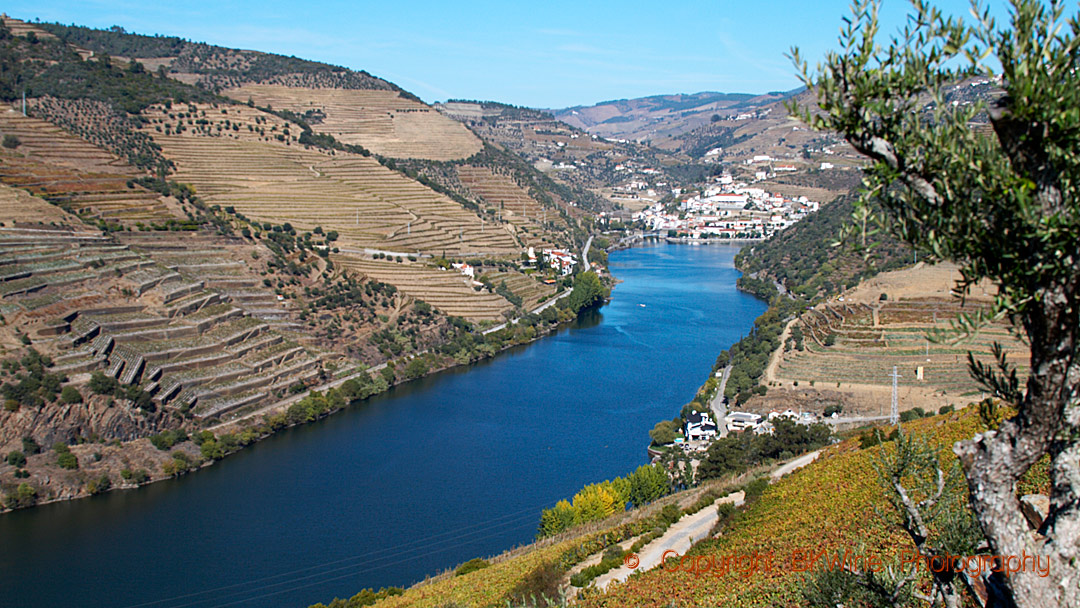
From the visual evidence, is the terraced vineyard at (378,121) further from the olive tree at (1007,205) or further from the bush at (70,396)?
the olive tree at (1007,205)

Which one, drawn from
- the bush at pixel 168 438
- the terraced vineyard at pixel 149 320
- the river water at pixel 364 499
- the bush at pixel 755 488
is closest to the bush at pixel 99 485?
the river water at pixel 364 499

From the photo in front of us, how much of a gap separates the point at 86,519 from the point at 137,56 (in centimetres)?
6868

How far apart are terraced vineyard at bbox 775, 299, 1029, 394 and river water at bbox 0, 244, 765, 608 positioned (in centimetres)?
474

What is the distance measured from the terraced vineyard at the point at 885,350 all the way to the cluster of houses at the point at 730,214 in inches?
1863

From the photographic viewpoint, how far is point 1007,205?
3379 mm

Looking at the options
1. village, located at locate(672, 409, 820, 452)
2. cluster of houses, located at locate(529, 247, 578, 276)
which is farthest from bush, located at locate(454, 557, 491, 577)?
cluster of houses, located at locate(529, 247, 578, 276)

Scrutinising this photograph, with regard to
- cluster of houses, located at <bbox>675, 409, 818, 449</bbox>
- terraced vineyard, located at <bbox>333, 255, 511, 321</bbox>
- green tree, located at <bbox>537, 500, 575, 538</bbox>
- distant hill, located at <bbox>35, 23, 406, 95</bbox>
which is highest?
distant hill, located at <bbox>35, 23, 406, 95</bbox>

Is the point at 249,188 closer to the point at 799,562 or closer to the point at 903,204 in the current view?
the point at 799,562

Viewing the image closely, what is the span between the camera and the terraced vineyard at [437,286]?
135 feet

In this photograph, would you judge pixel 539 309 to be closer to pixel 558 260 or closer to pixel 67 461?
pixel 558 260

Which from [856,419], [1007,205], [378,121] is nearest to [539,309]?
[856,419]

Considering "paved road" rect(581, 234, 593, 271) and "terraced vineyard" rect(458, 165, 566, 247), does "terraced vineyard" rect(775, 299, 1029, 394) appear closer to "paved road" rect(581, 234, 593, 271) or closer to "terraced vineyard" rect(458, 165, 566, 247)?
"paved road" rect(581, 234, 593, 271)

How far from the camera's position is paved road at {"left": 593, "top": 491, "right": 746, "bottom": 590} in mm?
12648

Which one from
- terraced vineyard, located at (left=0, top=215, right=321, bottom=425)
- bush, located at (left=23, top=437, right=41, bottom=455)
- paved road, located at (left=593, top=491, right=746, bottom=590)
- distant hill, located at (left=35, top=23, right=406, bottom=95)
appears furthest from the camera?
distant hill, located at (left=35, top=23, right=406, bottom=95)
